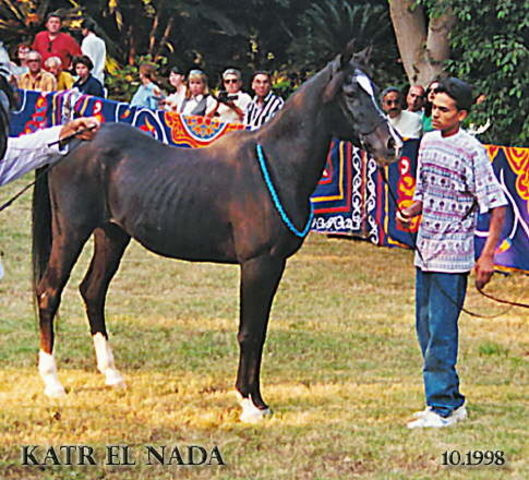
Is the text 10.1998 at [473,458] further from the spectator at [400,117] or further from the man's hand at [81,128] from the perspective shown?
the spectator at [400,117]

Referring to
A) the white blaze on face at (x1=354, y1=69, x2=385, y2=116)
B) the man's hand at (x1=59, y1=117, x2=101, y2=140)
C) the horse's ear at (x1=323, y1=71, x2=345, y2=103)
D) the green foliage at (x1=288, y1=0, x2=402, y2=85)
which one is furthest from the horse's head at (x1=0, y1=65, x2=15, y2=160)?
the green foliage at (x1=288, y1=0, x2=402, y2=85)

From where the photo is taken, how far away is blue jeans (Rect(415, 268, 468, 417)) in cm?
657

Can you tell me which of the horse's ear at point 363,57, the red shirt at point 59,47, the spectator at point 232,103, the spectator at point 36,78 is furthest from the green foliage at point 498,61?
the red shirt at point 59,47

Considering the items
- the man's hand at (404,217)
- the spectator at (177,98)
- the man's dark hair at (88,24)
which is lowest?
the spectator at (177,98)

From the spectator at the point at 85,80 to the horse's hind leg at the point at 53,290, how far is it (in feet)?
35.9

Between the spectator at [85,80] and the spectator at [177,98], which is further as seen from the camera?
the spectator at [85,80]

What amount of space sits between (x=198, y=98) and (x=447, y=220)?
32.2ft

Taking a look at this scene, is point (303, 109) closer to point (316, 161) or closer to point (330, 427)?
→ point (316, 161)

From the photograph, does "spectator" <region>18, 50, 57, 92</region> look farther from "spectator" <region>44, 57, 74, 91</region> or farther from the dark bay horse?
the dark bay horse

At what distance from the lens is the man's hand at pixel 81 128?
6.75m

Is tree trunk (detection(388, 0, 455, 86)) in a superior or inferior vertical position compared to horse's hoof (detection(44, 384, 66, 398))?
superior

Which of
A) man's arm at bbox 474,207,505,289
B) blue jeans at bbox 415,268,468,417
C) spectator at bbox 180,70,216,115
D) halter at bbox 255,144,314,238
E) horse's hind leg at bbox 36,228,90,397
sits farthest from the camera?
spectator at bbox 180,70,216,115

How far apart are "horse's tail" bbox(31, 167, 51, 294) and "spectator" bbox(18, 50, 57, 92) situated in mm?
10794

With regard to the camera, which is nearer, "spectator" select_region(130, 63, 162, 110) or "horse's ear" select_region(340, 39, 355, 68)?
"horse's ear" select_region(340, 39, 355, 68)
